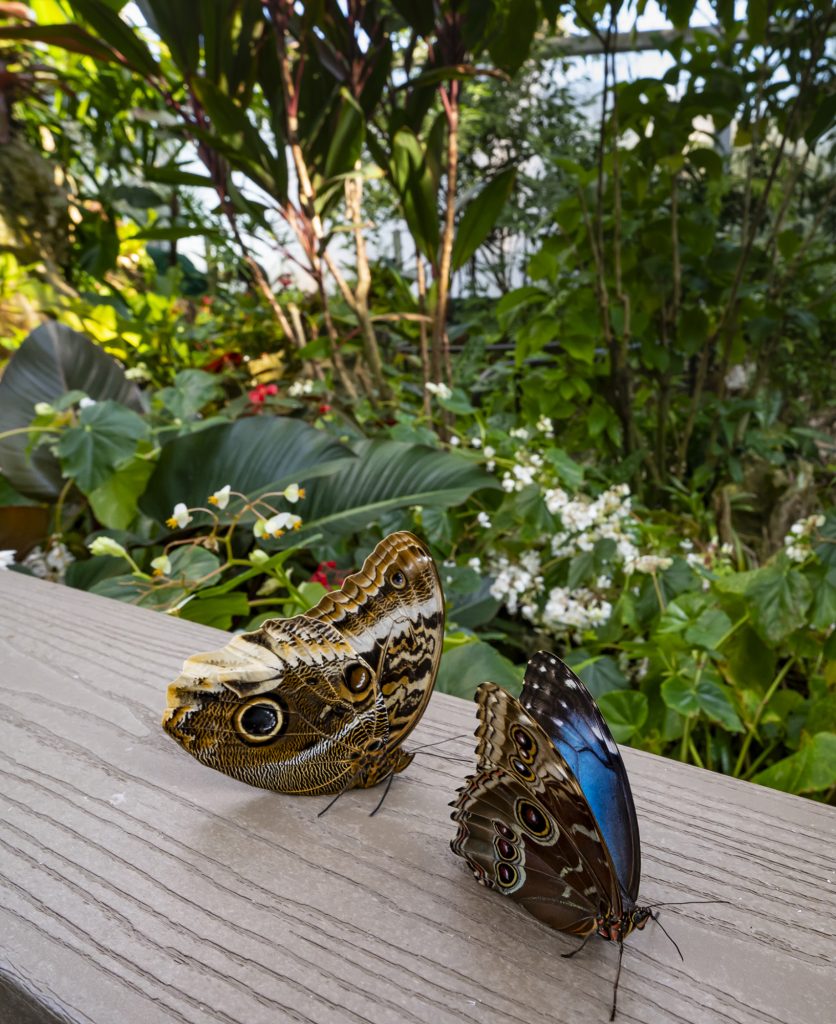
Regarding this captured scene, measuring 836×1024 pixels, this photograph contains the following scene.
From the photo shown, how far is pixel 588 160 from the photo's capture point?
4.27 meters

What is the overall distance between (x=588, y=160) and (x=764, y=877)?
454 cm

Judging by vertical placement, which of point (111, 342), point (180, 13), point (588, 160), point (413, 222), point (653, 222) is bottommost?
point (111, 342)

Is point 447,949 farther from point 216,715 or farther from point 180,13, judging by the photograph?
point 180,13

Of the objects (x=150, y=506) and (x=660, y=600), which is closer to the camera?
(x=660, y=600)

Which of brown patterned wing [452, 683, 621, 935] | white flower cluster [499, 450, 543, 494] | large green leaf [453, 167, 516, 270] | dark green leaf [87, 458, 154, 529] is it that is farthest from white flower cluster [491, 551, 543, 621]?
brown patterned wing [452, 683, 621, 935]

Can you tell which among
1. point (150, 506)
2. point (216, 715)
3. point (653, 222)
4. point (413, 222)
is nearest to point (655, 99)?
point (653, 222)

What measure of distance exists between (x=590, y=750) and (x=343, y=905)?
129 mm

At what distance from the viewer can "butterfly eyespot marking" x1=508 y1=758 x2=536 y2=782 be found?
0.33 metres

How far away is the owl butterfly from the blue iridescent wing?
9 cm

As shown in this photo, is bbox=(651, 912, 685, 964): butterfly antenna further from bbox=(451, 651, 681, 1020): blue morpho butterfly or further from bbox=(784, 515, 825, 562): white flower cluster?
bbox=(784, 515, 825, 562): white flower cluster

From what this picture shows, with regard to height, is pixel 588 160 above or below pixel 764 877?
above

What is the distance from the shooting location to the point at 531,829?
34 centimetres

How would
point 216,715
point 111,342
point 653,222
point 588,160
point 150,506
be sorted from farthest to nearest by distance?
point 588,160
point 111,342
point 653,222
point 150,506
point 216,715

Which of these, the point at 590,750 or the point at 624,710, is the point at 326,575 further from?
the point at 590,750
